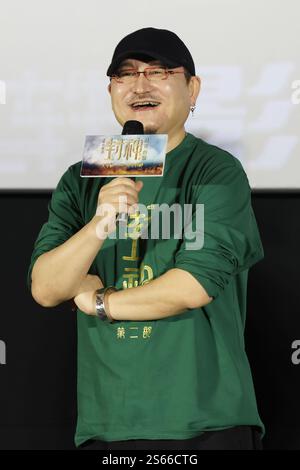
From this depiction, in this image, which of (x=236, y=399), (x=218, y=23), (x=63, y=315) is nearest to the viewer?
(x=236, y=399)

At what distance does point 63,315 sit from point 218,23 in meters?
1.09

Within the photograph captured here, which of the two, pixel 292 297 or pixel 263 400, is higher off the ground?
pixel 292 297

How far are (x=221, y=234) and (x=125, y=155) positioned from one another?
0.90ft

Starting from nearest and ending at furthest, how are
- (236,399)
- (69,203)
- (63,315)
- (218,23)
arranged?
(236,399), (69,203), (218,23), (63,315)

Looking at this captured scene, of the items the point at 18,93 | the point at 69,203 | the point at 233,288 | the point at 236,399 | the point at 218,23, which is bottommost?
the point at 236,399

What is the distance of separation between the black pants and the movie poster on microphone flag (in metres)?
0.57

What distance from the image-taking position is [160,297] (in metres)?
1.74

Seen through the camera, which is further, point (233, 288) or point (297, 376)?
point (297, 376)

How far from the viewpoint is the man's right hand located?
64.6 inches

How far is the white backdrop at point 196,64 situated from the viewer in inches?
103

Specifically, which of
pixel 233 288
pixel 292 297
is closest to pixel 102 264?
pixel 233 288

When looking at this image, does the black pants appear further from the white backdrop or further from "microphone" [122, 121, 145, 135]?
the white backdrop

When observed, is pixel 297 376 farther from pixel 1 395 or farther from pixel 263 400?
pixel 1 395
